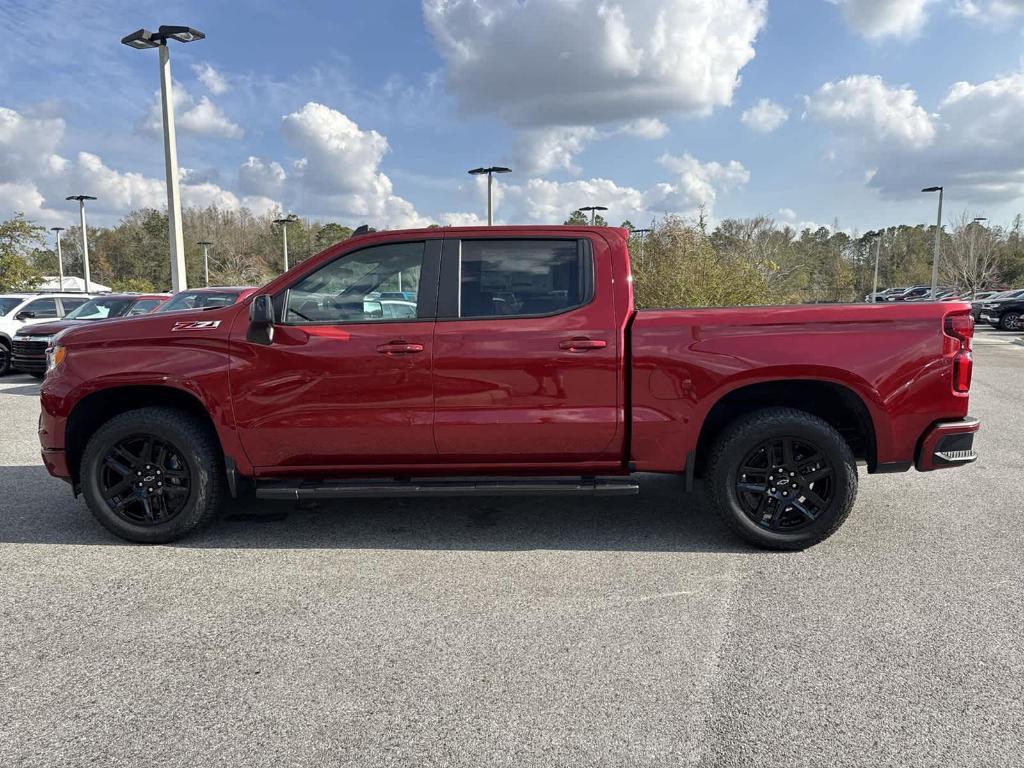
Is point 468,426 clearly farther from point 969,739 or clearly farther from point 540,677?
point 969,739

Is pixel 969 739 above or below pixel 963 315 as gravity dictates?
below

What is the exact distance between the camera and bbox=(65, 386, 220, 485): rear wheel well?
14.4ft

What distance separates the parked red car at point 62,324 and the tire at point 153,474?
26.2 ft

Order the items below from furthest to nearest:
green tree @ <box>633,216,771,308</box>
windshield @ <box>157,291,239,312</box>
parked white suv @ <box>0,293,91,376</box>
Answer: green tree @ <box>633,216,771,308</box>, parked white suv @ <box>0,293,91,376</box>, windshield @ <box>157,291,239,312</box>

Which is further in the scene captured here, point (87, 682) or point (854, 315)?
point (854, 315)

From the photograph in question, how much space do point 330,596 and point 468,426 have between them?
118 centimetres

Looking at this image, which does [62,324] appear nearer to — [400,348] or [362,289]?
[362,289]

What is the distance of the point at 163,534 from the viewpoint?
14.2 ft

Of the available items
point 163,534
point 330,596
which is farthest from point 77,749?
point 163,534

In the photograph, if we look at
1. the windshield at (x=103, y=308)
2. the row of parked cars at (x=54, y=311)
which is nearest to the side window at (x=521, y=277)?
the row of parked cars at (x=54, y=311)

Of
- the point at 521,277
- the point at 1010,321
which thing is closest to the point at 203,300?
the point at 521,277

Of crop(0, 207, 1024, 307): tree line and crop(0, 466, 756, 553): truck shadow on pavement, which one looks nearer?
crop(0, 466, 756, 553): truck shadow on pavement

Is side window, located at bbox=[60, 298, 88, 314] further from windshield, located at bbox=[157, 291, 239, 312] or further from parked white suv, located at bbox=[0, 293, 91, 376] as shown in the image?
windshield, located at bbox=[157, 291, 239, 312]

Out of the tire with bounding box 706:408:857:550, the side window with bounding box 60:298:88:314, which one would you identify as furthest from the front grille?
the tire with bounding box 706:408:857:550
